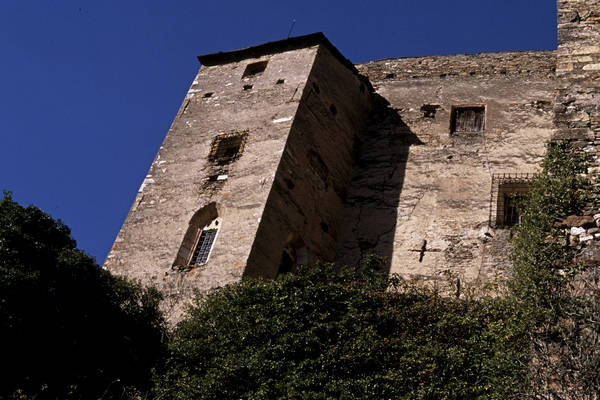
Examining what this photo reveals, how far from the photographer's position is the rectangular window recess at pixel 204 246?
1359 cm

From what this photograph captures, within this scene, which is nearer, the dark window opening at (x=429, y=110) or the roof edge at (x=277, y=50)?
the roof edge at (x=277, y=50)

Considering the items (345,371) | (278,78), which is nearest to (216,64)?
(278,78)

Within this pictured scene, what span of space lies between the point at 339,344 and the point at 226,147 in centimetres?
627

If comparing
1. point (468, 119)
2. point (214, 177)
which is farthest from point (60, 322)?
point (468, 119)

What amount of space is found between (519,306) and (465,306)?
2.40 m

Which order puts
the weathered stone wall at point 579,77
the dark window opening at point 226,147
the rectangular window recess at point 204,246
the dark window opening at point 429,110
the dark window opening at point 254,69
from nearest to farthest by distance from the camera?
the weathered stone wall at point 579,77, the rectangular window recess at point 204,246, the dark window opening at point 226,147, the dark window opening at point 254,69, the dark window opening at point 429,110

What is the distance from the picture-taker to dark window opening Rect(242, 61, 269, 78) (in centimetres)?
1731

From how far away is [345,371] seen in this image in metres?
9.96

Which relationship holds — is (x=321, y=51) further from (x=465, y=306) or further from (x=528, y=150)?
(x=465, y=306)

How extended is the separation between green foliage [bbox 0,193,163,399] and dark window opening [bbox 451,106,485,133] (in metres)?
8.40

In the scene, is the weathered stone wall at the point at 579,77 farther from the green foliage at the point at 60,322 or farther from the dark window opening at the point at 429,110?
the green foliage at the point at 60,322

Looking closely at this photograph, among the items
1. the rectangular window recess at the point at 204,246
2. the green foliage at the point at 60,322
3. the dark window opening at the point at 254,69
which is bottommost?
the green foliage at the point at 60,322

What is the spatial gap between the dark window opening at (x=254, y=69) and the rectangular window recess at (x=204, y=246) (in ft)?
15.3

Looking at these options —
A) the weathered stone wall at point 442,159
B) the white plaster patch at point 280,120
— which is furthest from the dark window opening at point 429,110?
the white plaster patch at point 280,120
